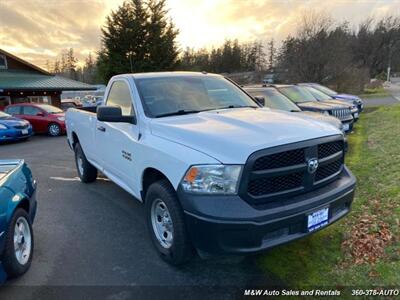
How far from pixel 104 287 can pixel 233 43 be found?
7905 centimetres

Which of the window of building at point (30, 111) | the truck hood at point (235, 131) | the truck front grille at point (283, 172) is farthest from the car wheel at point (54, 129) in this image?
the truck front grille at point (283, 172)

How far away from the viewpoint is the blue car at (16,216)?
3020mm

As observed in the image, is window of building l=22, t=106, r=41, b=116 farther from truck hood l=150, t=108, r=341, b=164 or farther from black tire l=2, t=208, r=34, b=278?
truck hood l=150, t=108, r=341, b=164

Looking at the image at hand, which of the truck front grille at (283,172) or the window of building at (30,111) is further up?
the truck front grille at (283,172)

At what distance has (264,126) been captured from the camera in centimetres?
318

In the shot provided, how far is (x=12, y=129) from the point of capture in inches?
526

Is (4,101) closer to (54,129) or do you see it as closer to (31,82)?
(31,82)

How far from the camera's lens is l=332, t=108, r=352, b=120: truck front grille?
9.57m

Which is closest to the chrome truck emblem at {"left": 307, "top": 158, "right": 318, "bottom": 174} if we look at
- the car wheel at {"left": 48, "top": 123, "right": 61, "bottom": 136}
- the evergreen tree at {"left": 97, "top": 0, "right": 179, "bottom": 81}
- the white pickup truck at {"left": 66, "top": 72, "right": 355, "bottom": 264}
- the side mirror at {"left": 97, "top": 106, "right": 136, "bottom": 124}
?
the white pickup truck at {"left": 66, "top": 72, "right": 355, "bottom": 264}

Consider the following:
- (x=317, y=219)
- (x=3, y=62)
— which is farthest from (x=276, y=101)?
(x=3, y=62)

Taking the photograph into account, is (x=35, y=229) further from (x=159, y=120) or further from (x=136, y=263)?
(x=159, y=120)

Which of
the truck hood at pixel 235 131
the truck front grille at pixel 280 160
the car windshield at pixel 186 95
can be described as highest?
the car windshield at pixel 186 95

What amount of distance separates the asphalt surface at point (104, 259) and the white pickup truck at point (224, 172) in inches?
10.6

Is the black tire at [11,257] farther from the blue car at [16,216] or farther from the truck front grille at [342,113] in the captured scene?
the truck front grille at [342,113]
